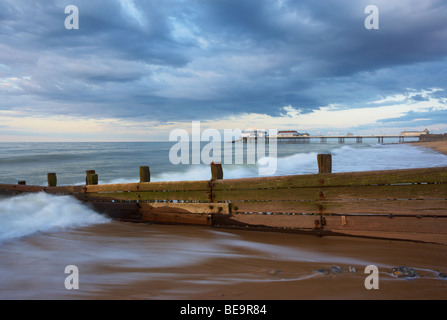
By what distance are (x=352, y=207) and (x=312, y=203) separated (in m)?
0.66

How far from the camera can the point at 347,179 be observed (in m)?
4.94

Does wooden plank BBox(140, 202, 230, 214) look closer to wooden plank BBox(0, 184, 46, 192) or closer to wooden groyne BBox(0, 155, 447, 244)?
wooden groyne BBox(0, 155, 447, 244)

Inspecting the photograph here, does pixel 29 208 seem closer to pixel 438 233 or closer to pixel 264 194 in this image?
pixel 264 194

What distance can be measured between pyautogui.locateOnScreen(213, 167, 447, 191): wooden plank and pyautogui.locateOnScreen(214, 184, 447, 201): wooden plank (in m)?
0.08

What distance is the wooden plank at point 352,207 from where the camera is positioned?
445 centimetres

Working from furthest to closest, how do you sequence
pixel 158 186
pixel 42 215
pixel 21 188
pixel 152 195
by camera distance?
pixel 21 188 → pixel 42 215 → pixel 152 195 → pixel 158 186

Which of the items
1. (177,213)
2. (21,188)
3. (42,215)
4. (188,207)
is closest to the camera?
(188,207)

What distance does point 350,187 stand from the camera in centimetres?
493

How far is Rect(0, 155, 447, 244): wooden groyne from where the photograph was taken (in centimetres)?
449

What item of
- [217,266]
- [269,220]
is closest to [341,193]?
[269,220]

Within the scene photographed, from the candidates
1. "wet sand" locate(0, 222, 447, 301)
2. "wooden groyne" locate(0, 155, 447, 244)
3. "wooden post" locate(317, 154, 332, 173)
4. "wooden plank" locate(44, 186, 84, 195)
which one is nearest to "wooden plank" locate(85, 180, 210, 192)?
"wooden groyne" locate(0, 155, 447, 244)

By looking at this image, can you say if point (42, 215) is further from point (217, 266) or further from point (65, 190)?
point (217, 266)

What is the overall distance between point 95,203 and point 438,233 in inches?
291
